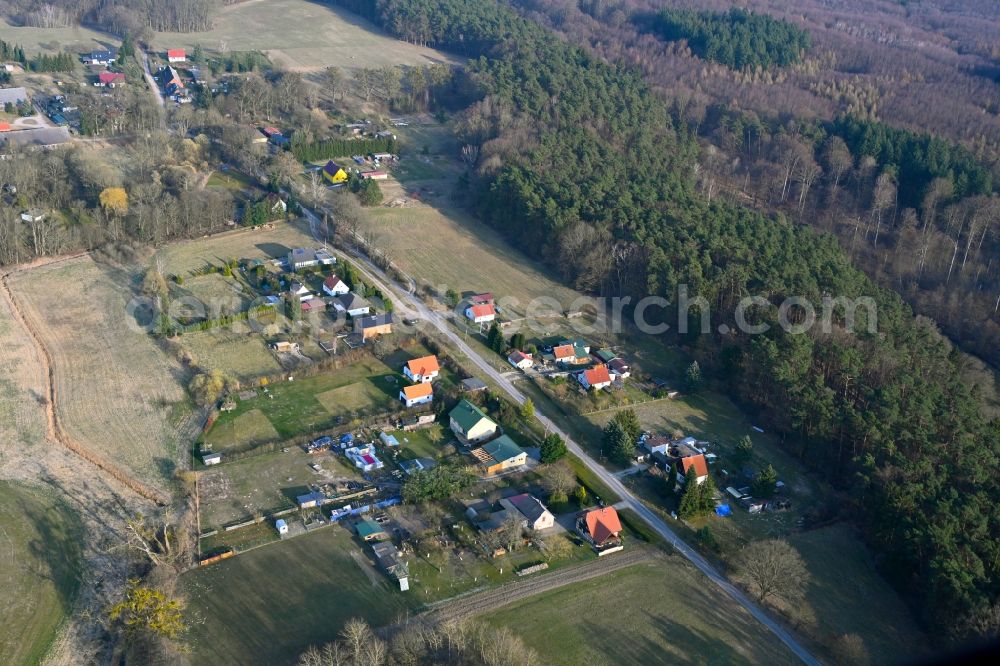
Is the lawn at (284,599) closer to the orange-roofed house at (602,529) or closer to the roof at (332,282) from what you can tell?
the orange-roofed house at (602,529)

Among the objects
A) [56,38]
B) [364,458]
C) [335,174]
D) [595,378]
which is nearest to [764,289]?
[595,378]

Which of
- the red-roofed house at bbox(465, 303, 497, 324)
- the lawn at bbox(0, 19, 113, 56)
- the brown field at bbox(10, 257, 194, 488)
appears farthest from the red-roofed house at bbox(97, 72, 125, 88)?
the red-roofed house at bbox(465, 303, 497, 324)

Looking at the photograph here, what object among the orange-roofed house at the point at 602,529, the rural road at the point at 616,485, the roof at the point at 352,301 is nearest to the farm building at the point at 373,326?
the roof at the point at 352,301

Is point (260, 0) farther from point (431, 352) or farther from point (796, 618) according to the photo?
point (796, 618)

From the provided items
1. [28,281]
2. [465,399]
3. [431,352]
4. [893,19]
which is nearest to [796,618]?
[465,399]

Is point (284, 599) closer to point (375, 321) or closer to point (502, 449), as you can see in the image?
point (502, 449)

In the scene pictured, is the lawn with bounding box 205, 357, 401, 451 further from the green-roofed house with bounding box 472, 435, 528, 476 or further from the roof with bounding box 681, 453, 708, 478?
the roof with bounding box 681, 453, 708, 478
